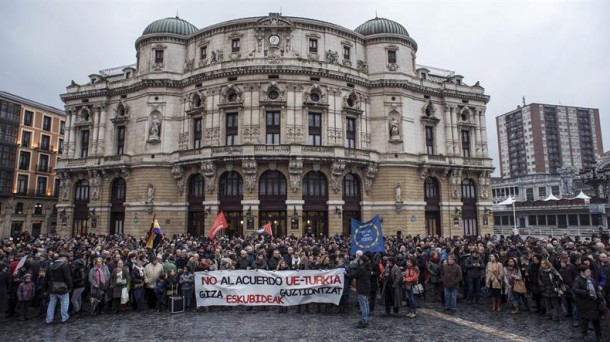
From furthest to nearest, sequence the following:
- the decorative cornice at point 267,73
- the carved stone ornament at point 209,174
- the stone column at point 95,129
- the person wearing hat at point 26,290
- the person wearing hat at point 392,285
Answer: the stone column at point 95,129
the decorative cornice at point 267,73
the carved stone ornament at point 209,174
the person wearing hat at point 392,285
the person wearing hat at point 26,290

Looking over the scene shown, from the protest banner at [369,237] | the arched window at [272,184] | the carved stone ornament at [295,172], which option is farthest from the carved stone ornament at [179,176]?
the protest banner at [369,237]

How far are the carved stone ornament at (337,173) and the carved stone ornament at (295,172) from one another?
3.44 m

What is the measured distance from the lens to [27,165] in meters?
60.6

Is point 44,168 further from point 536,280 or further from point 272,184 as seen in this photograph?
point 536,280

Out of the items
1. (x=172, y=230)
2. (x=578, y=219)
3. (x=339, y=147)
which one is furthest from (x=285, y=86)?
(x=578, y=219)

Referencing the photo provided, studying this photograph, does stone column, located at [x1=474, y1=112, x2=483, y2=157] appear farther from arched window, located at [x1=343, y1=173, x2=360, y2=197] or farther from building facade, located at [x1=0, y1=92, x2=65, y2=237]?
building facade, located at [x1=0, y1=92, x2=65, y2=237]

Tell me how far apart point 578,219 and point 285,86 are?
5978 cm

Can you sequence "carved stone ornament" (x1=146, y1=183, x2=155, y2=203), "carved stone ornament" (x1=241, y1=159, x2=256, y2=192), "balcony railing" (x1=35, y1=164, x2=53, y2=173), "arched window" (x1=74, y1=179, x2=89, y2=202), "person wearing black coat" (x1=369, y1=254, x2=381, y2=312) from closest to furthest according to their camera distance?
1. "person wearing black coat" (x1=369, y1=254, x2=381, y2=312)
2. "carved stone ornament" (x1=241, y1=159, x2=256, y2=192)
3. "carved stone ornament" (x1=146, y1=183, x2=155, y2=203)
4. "arched window" (x1=74, y1=179, x2=89, y2=202)
5. "balcony railing" (x1=35, y1=164, x2=53, y2=173)

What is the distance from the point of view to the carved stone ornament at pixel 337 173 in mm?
38297

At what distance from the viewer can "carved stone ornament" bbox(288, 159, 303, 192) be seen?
3697cm

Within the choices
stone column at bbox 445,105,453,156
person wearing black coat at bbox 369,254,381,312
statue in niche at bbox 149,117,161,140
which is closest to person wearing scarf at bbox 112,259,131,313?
person wearing black coat at bbox 369,254,381,312

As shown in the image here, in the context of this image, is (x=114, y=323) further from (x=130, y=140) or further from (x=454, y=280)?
(x=130, y=140)

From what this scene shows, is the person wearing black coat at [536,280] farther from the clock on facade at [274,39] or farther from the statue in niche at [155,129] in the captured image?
the statue in niche at [155,129]

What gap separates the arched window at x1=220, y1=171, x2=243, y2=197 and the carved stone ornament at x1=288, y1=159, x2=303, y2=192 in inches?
212
